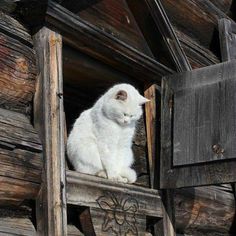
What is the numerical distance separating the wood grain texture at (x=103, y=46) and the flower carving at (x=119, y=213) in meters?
0.85

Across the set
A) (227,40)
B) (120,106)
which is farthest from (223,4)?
(120,106)

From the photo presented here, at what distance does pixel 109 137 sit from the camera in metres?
3.57

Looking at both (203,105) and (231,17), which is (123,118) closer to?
(203,105)

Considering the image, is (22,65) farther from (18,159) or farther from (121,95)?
(121,95)

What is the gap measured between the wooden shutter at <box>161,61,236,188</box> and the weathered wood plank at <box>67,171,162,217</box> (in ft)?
0.48

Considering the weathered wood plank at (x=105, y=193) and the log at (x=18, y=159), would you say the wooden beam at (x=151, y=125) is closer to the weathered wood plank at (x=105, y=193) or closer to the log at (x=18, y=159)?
the weathered wood plank at (x=105, y=193)

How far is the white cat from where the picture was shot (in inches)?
137

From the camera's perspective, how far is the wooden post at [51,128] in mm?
2807

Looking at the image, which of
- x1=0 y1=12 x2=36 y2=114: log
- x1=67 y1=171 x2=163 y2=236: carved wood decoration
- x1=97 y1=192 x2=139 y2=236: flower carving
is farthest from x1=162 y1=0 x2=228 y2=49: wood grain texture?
x1=0 y1=12 x2=36 y2=114: log

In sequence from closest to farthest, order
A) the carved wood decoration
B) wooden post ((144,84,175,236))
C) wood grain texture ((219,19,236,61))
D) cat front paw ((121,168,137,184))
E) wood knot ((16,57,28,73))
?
1. wood knot ((16,57,28,73))
2. the carved wood decoration
3. cat front paw ((121,168,137,184))
4. wooden post ((144,84,175,236))
5. wood grain texture ((219,19,236,61))

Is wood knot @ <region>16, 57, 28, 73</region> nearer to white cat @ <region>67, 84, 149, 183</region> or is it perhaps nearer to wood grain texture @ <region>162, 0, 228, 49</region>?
white cat @ <region>67, 84, 149, 183</region>

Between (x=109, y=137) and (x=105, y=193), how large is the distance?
424 millimetres

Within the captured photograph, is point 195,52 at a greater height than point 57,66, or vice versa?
point 195,52

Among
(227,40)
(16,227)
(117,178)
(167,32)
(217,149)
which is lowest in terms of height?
(16,227)
